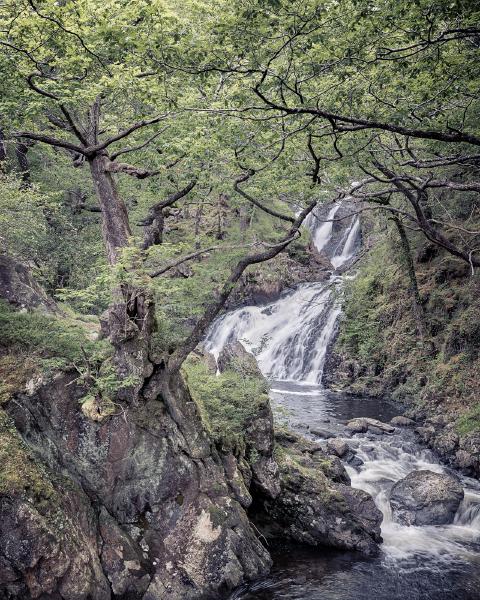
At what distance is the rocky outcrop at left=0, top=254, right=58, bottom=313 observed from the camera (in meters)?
10.7

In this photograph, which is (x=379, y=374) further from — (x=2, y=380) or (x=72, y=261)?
(x=2, y=380)

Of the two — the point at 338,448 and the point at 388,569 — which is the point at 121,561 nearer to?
the point at 388,569

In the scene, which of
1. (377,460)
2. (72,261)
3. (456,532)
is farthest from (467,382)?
(72,261)

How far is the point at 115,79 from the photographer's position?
888 cm

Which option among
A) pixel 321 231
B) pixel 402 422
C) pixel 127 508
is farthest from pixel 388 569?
pixel 321 231

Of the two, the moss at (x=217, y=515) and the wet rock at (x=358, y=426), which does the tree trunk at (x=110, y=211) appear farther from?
the wet rock at (x=358, y=426)

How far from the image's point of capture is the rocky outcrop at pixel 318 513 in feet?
35.7

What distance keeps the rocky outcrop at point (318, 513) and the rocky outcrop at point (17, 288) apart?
22.3ft

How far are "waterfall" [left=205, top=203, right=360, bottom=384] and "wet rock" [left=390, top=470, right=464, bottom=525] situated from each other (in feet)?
32.5

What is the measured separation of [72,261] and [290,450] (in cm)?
1008

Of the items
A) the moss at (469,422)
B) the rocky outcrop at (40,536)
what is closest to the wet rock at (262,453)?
the rocky outcrop at (40,536)

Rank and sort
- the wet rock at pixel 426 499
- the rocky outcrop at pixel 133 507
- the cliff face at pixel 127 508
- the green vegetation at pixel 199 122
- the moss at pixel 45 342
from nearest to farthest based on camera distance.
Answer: the green vegetation at pixel 199 122
the cliff face at pixel 127 508
the rocky outcrop at pixel 133 507
the moss at pixel 45 342
the wet rock at pixel 426 499

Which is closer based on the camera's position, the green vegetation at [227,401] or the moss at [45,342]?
the moss at [45,342]

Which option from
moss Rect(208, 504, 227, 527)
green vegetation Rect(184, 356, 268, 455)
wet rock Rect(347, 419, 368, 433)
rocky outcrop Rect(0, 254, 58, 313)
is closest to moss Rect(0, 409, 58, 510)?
moss Rect(208, 504, 227, 527)
